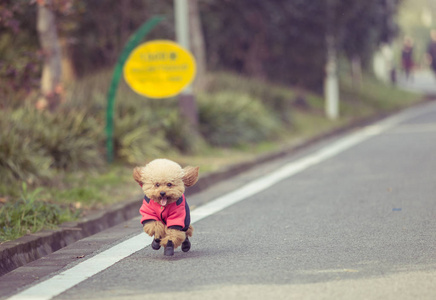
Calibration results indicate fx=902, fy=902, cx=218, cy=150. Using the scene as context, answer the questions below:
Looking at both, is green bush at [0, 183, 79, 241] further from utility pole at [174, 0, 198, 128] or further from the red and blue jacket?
utility pole at [174, 0, 198, 128]

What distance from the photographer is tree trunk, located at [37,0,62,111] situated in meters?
13.7

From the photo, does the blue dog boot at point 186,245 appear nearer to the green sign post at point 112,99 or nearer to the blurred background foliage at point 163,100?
the blurred background foliage at point 163,100

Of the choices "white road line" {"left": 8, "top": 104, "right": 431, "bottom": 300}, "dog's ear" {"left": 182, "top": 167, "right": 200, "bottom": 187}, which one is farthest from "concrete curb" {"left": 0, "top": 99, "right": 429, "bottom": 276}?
"dog's ear" {"left": 182, "top": 167, "right": 200, "bottom": 187}

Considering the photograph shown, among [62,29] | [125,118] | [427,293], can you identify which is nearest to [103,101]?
[125,118]

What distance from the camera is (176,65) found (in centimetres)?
1388

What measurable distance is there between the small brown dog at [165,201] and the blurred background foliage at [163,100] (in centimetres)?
207

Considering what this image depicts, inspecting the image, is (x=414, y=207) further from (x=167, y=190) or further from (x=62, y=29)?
(x=62, y=29)

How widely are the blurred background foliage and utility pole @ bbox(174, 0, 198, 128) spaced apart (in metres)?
0.21

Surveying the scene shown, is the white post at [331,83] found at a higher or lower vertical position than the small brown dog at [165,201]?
lower

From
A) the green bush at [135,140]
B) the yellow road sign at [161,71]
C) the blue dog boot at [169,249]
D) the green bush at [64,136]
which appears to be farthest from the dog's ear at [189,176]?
the yellow road sign at [161,71]

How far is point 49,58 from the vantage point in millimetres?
13906

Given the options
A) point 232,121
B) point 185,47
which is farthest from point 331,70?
point 185,47

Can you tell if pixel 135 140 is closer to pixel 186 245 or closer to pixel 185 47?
pixel 185 47

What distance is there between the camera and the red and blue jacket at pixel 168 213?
6.80m
